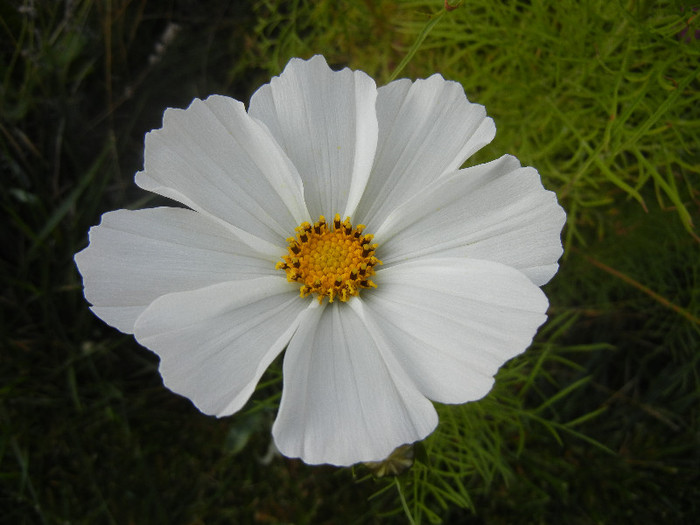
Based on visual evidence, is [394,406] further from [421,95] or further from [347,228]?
[421,95]

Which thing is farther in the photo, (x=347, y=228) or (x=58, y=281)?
(x=58, y=281)

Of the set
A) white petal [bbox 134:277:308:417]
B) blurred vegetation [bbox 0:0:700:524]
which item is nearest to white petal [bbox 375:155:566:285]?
white petal [bbox 134:277:308:417]

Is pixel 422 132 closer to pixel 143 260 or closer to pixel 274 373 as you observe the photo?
pixel 143 260

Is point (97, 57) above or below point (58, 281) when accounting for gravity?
above

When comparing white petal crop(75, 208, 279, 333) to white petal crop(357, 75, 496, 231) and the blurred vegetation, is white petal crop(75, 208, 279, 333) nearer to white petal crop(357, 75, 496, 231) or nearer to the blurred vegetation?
white petal crop(357, 75, 496, 231)

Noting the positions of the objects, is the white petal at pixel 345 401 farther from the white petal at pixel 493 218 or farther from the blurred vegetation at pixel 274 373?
the blurred vegetation at pixel 274 373

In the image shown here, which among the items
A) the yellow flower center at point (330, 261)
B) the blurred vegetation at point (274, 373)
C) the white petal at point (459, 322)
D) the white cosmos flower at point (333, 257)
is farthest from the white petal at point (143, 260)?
the blurred vegetation at point (274, 373)

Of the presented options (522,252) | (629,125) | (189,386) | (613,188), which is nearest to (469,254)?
(522,252)

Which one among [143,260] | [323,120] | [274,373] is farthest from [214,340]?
[274,373]

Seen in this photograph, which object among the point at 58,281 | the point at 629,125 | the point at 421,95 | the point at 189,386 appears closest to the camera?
the point at 189,386
